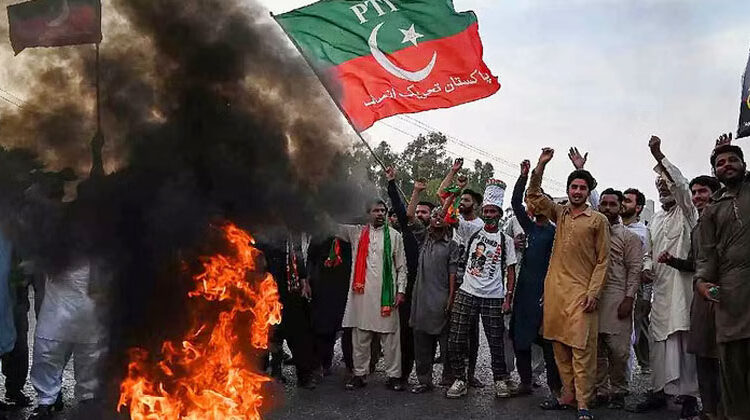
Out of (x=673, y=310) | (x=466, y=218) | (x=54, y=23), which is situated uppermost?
(x=54, y=23)

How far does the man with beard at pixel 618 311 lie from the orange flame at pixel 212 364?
3.20m

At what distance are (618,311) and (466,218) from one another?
6.75 ft

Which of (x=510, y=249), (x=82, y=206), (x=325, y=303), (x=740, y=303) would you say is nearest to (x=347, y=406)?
(x=325, y=303)

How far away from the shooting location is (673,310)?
230 inches

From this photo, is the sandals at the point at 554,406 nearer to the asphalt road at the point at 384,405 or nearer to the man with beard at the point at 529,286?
the asphalt road at the point at 384,405

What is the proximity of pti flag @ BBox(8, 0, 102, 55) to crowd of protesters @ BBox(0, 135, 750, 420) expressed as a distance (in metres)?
1.64

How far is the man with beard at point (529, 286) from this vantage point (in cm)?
634

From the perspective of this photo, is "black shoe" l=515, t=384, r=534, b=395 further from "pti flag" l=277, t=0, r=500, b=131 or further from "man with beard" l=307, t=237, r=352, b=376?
"pti flag" l=277, t=0, r=500, b=131

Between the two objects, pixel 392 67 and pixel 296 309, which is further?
pixel 296 309

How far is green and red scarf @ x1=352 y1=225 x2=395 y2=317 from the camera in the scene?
22.6 ft

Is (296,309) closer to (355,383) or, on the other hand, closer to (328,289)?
(328,289)

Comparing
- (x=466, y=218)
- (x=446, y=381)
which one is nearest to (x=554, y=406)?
(x=446, y=381)

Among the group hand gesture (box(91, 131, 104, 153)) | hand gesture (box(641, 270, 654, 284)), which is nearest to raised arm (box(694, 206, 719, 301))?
hand gesture (box(641, 270, 654, 284))

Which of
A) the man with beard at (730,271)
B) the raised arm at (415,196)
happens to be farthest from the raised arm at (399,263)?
the man with beard at (730,271)
